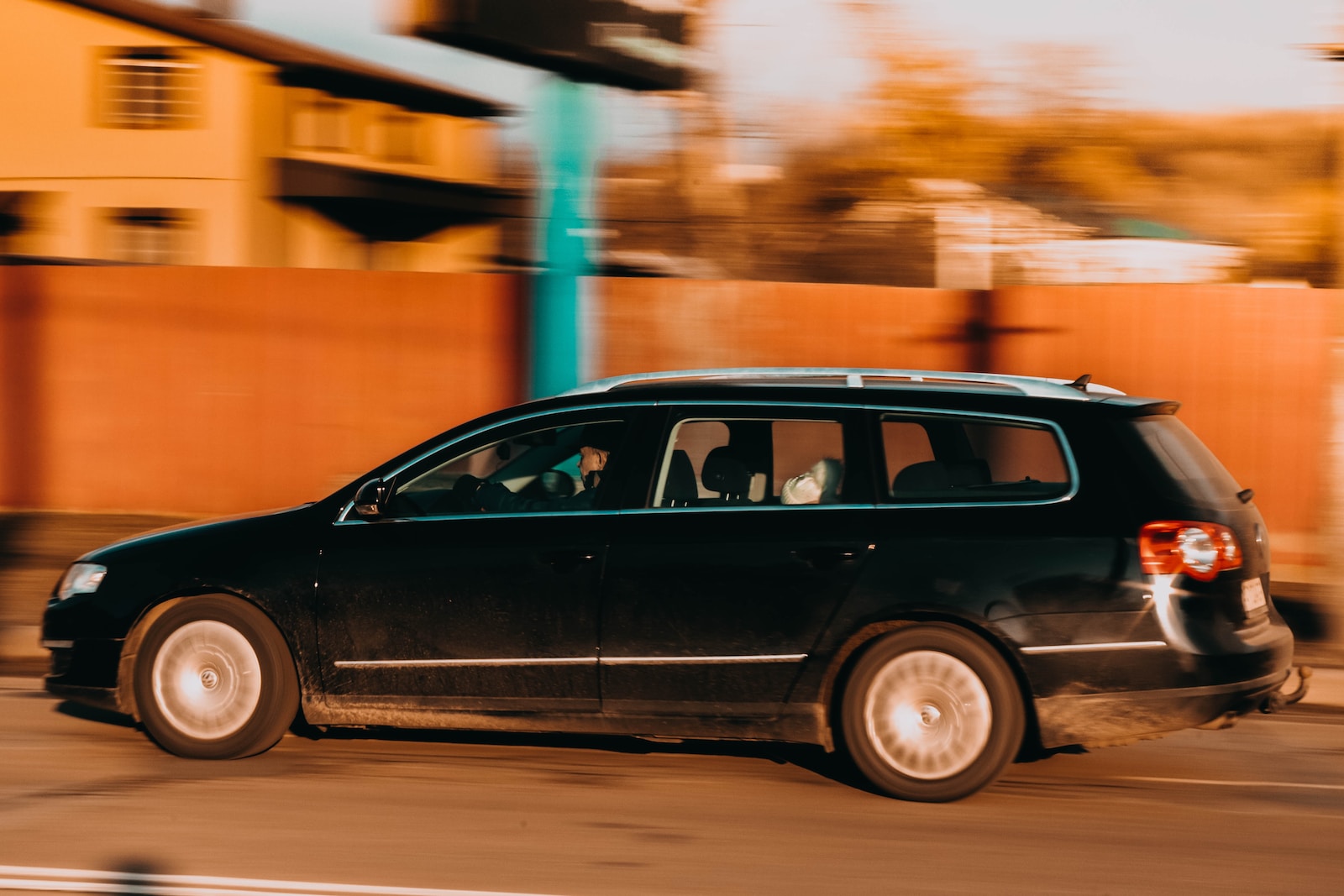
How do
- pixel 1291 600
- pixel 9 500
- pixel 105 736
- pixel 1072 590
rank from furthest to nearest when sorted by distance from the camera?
1. pixel 9 500
2. pixel 1291 600
3. pixel 105 736
4. pixel 1072 590

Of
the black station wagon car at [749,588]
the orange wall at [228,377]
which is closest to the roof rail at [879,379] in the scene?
the black station wagon car at [749,588]

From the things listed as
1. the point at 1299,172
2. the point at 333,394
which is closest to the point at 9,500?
the point at 333,394

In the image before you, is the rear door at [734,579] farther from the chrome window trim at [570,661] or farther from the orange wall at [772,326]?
the orange wall at [772,326]

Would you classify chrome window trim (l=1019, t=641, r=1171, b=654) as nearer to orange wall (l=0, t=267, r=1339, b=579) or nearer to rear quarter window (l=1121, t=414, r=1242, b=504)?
rear quarter window (l=1121, t=414, r=1242, b=504)

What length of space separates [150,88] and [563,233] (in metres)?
15.6

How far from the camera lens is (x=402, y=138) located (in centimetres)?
2908

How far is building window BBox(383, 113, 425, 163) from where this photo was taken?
1131 inches

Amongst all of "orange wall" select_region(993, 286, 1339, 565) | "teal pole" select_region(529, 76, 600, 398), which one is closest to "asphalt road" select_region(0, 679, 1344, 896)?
"orange wall" select_region(993, 286, 1339, 565)

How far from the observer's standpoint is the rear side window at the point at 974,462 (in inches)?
214

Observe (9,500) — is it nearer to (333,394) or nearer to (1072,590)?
(333,394)

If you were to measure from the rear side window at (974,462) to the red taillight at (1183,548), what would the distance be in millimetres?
333

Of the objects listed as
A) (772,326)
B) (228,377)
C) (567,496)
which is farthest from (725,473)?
(228,377)

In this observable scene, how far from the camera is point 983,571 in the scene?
5.30m

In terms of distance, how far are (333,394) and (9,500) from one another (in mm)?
3173
